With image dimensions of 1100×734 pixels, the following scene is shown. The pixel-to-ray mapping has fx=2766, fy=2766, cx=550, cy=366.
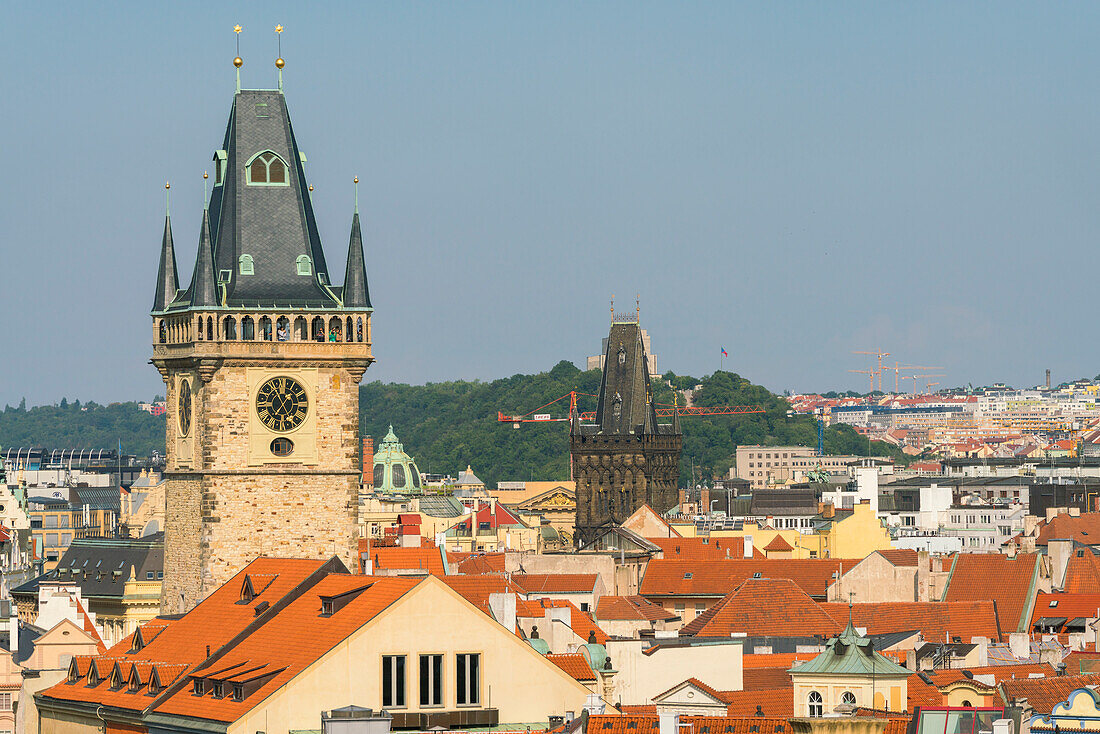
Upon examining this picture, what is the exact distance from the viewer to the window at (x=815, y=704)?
53.5m

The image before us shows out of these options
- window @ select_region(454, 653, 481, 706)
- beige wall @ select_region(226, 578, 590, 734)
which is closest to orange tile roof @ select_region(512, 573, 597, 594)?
beige wall @ select_region(226, 578, 590, 734)

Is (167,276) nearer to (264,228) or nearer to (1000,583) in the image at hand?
(264,228)

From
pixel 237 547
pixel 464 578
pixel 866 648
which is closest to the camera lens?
pixel 866 648

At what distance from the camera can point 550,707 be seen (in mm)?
52562

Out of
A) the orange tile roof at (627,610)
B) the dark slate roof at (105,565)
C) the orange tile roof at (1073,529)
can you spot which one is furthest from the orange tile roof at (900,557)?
the dark slate roof at (105,565)

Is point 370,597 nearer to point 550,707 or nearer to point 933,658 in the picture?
point 550,707

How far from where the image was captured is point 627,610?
98000mm

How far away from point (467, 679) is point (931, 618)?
4177cm

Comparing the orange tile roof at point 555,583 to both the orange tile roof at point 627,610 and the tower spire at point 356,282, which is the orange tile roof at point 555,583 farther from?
the tower spire at point 356,282

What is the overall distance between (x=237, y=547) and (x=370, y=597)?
17.4 m

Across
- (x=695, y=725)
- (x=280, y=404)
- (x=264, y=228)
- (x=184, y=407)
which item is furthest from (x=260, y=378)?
(x=695, y=725)

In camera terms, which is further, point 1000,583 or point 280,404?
point 1000,583

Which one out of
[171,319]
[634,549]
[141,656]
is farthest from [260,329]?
[634,549]

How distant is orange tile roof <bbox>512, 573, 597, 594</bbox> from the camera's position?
98938 millimetres
